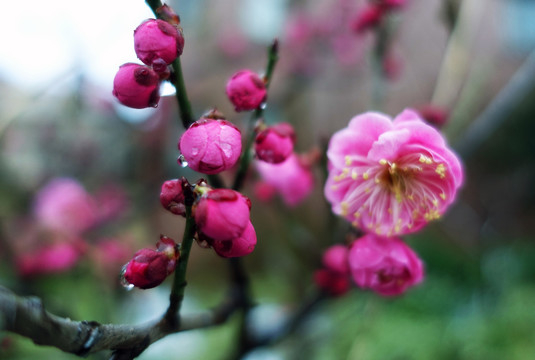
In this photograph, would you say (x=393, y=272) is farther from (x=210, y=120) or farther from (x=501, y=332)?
(x=501, y=332)

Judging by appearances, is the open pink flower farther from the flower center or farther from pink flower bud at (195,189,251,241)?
pink flower bud at (195,189,251,241)

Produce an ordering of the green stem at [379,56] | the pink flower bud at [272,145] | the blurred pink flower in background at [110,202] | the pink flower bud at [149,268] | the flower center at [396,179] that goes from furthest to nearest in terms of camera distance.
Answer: the blurred pink flower in background at [110,202] < the green stem at [379,56] < the flower center at [396,179] < the pink flower bud at [272,145] < the pink flower bud at [149,268]

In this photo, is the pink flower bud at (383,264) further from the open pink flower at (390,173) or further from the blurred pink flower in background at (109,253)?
the blurred pink flower in background at (109,253)

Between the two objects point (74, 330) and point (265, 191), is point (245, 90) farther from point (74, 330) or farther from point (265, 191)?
point (265, 191)

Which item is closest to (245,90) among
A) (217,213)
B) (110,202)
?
(217,213)

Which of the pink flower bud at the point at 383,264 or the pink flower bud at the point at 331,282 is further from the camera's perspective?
the pink flower bud at the point at 331,282

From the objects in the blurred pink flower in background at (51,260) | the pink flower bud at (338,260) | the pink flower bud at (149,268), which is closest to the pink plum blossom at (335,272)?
the pink flower bud at (338,260)

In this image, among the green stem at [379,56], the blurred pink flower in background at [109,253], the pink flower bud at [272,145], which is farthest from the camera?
the blurred pink flower in background at [109,253]

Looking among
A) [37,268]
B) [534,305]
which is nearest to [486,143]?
[534,305]
